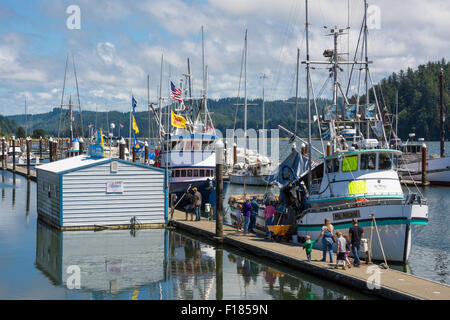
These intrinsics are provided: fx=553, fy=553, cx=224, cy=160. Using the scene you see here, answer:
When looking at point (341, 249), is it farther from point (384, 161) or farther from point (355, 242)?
point (384, 161)

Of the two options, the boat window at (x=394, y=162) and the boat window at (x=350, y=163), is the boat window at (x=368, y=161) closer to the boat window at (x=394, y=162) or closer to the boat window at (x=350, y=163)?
the boat window at (x=350, y=163)

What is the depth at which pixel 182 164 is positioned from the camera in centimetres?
4191

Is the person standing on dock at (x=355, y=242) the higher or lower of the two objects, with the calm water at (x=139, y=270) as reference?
higher

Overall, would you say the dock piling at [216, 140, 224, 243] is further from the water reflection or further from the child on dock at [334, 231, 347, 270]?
the child on dock at [334, 231, 347, 270]

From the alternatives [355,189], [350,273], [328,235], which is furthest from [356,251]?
[355,189]

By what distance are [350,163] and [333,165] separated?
39.4 inches

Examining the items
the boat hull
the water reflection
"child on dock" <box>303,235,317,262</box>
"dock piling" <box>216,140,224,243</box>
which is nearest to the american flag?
the water reflection

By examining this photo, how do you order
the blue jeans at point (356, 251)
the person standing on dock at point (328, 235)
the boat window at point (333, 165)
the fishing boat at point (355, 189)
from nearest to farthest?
the blue jeans at point (356, 251)
the person standing on dock at point (328, 235)
the fishing boat at point (355, 189)
the boat window at point (333, 165)

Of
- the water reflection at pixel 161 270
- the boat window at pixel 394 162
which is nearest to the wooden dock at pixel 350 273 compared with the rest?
the water reflection at pixel 161 270

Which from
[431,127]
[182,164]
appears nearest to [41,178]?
[182,164]

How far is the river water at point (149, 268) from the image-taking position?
18.3 m

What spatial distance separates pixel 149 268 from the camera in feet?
71.1

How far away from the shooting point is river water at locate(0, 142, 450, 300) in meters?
18.3

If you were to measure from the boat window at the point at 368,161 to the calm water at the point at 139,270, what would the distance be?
20.9 ft
